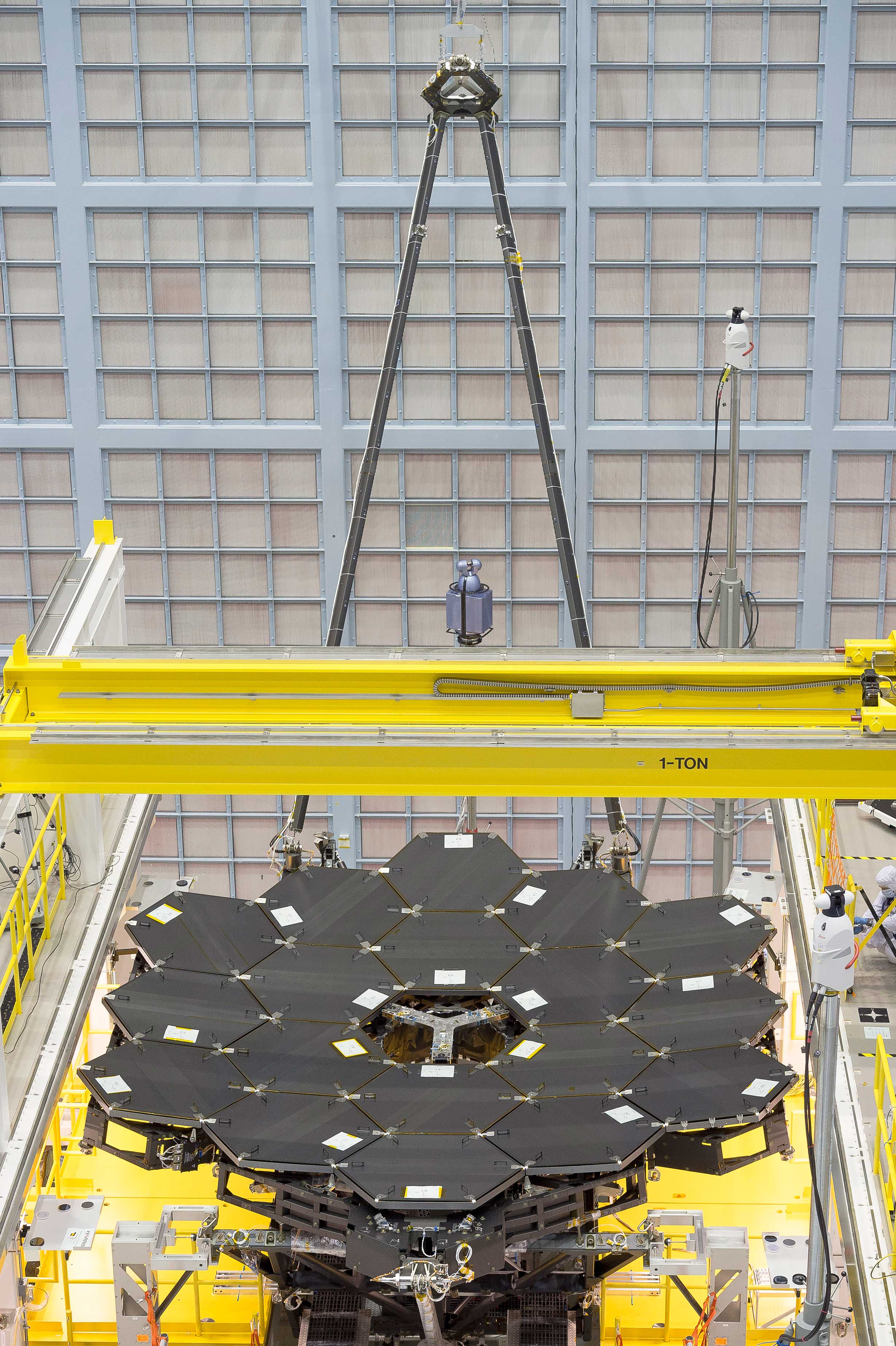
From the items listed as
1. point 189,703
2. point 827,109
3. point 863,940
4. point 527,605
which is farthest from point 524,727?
point 827,109

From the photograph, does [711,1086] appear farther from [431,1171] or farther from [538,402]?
[538,402]

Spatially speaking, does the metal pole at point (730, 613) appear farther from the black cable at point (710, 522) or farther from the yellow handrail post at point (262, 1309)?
the yellow handrail post at point (262, 1309)

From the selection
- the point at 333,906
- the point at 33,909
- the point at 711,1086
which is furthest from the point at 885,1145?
the point at 33,909

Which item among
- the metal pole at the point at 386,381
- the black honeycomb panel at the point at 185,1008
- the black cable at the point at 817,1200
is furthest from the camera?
the metal pole at the point at 386,381

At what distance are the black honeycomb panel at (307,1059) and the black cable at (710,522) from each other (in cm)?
530

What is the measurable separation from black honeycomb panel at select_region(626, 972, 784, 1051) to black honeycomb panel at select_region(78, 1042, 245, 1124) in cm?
227

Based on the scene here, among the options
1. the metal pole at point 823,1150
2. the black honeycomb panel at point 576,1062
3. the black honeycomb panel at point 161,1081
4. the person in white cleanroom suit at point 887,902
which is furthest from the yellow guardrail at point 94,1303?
the person in white cleanroom suit at point 887,902

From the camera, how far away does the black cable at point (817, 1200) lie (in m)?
5.64

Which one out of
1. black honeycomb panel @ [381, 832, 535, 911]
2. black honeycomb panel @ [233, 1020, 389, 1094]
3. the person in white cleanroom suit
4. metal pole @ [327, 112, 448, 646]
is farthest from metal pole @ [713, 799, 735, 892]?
black honeycomb panel @ [233, 1020, 389, 1094]

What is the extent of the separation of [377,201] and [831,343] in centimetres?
430

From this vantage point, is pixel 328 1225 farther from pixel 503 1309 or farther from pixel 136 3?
pixel 136 3

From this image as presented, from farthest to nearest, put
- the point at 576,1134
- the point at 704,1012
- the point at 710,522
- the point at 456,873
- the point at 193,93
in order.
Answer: the point at 710,522 → the point at 193,93 → the point at 456,873 → the point at 704,1012 → the point at 576,1134

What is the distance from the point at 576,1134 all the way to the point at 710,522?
707cm

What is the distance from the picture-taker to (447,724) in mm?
6340
